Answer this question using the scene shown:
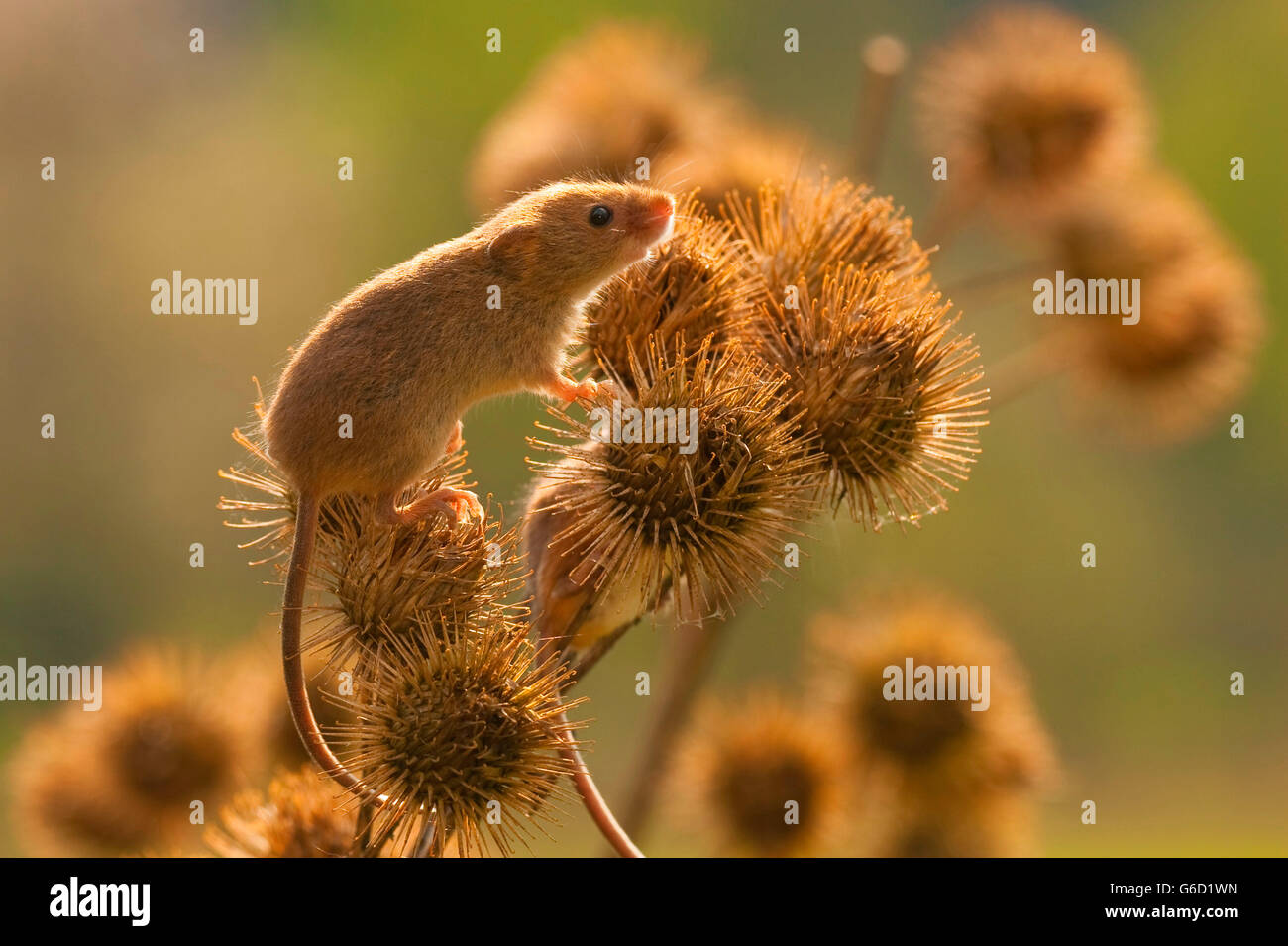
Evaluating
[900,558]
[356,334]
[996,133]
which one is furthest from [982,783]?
[900,558]

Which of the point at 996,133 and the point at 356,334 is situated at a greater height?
the point at 996,133

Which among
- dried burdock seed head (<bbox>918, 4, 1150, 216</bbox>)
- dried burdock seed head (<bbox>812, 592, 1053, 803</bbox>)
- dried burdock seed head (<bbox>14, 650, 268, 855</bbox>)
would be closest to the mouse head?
dried burdock seed head (<bbox>14, 650, 268, 855</bbox>)

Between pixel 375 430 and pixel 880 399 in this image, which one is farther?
pixel 880 399

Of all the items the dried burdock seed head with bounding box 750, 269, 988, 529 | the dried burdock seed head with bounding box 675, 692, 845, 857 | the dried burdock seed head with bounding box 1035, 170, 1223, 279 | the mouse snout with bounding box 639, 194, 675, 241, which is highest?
the dried burdock seed head with bounding box 1035, 170, 1223, 279

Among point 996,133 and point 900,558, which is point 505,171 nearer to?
point 996,133

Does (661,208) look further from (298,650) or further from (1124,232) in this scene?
(1124,232)

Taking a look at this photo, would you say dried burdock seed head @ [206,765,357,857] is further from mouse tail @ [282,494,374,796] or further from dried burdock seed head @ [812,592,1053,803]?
dried burdock seed head @ [812,592,1053,803]

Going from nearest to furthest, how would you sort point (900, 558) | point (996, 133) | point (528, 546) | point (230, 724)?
point (528, 546), point (230, 724), point (996, 133), point (900, 558)
